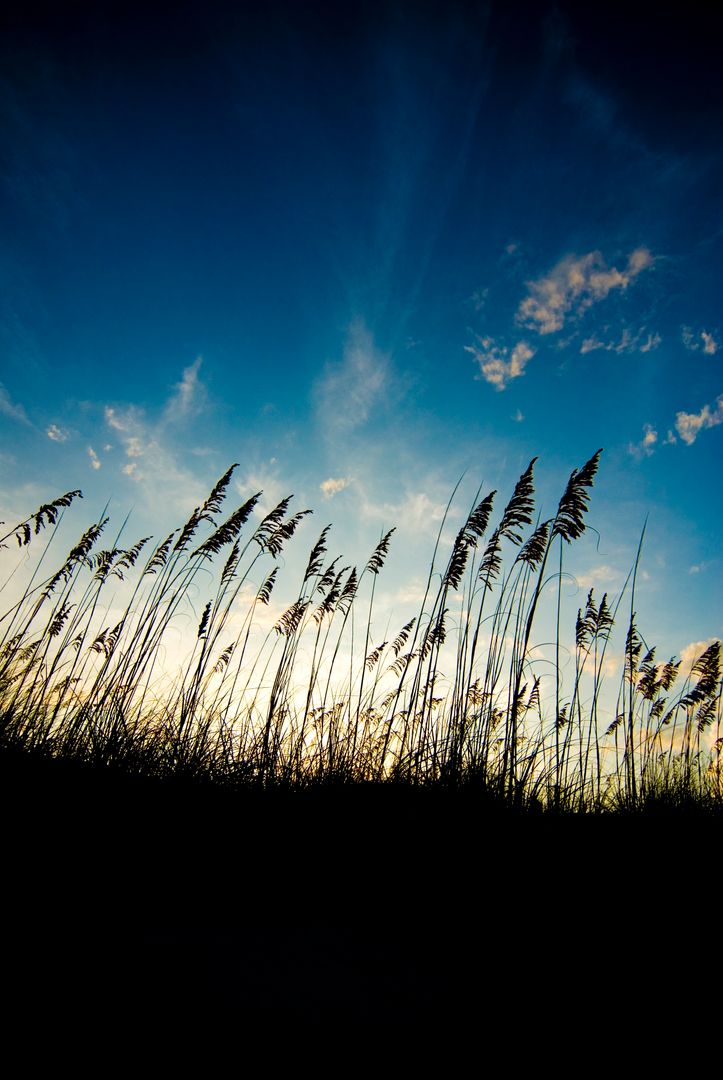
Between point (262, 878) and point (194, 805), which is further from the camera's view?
point (194, 805)

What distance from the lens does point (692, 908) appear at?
6.46 ft

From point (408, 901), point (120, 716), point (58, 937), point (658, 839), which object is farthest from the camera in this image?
point (120, 716)

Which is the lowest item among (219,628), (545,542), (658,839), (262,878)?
(262,878)

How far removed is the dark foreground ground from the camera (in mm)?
1157

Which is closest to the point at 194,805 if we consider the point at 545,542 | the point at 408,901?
the point at 408,901

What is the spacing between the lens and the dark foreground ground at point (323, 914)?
45.6 inches

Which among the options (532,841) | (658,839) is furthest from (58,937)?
(658,839)

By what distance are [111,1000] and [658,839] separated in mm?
3087

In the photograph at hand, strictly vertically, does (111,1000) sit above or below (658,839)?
below

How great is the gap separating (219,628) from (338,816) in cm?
290

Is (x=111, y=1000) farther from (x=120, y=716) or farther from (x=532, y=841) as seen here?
(x=120, y=716)

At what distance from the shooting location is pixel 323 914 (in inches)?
71.9

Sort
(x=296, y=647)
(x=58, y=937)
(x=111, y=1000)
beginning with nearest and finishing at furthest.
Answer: (x=111, y=1000) → (x=58, y=937) → (x=296, y=647)

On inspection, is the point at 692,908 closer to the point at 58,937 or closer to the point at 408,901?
the point at 408,901
